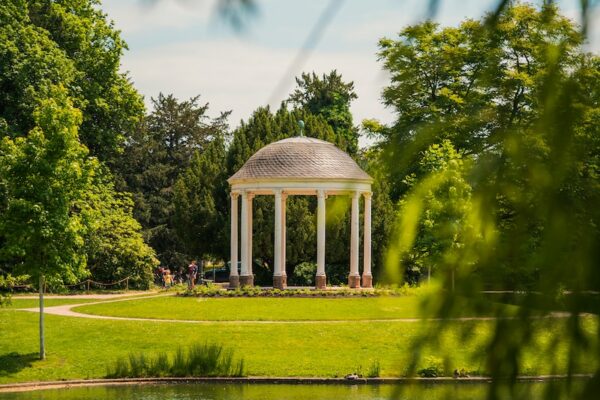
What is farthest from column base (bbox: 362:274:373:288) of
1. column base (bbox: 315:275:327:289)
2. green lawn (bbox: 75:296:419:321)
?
green lawn (bbox: 75:296:419:321)

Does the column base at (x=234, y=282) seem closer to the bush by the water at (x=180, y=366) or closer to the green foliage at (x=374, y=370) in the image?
the bush by the water at (x=180, y=366)

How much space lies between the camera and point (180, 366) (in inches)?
929

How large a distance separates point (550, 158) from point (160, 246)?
5916 cm

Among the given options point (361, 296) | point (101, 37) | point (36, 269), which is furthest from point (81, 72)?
point (36, 269)

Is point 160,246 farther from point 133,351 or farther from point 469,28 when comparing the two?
point 469,28

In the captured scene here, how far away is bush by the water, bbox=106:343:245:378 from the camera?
2352 centimetres

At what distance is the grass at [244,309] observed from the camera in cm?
3044

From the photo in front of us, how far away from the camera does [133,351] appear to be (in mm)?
25375

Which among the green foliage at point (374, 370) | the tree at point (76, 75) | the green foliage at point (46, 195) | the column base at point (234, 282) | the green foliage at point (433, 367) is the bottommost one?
the green foliage at point (374, 370)

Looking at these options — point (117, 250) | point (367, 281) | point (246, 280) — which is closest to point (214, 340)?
point (246, 280)

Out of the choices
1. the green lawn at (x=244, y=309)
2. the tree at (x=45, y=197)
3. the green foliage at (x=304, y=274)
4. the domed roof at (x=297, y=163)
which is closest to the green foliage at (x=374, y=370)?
the green lawn at (x=244, y=309)

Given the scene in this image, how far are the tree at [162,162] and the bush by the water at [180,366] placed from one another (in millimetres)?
33271

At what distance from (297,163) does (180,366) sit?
18.4 metres

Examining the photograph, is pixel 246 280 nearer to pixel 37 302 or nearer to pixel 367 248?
pixel 367 248
